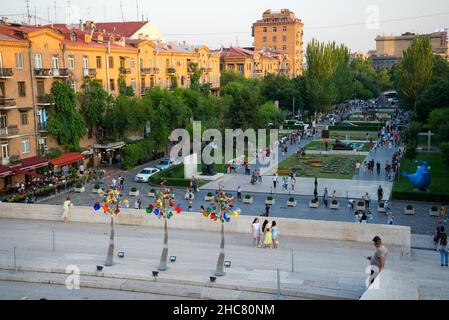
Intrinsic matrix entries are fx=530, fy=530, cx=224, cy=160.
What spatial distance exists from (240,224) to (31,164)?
20621mm

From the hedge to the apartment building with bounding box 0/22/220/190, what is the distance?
10.5ft

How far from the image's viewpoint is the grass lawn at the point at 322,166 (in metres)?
42.1

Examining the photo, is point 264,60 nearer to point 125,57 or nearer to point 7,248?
point 125,57

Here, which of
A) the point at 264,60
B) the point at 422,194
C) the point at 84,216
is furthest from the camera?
the point at 264,60

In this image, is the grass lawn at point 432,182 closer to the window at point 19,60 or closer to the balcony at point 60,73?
the balcony at point 60,73

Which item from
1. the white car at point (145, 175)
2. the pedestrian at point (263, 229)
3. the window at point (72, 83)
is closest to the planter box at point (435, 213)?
the pedestrian at point (263, 229)

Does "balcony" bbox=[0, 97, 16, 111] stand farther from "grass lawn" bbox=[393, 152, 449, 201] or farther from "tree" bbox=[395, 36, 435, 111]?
"tree" bbox=[395, 36, 435, 111]

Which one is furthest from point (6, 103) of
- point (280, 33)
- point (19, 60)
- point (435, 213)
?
point (280, 33)

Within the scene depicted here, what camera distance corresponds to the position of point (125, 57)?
5084cm

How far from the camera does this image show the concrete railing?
814 inches

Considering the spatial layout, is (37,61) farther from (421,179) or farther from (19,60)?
(421,179)

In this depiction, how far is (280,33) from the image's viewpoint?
129m
